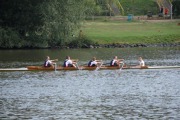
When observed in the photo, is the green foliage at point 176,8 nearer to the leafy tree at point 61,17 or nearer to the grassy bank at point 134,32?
the grassy bank at point 134,32

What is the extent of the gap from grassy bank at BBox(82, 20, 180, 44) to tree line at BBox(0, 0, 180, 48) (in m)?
3.79

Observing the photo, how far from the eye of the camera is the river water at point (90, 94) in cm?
3828

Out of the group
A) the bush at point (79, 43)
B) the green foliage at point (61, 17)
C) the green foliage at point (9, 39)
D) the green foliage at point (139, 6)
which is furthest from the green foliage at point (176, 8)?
the green foliage at point (9, 39)

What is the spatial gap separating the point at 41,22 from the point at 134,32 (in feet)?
48.9

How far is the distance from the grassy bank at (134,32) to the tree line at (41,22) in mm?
3786

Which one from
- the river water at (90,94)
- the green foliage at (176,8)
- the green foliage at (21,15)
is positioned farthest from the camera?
the green foliage at (176,8)

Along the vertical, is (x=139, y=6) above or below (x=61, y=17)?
above

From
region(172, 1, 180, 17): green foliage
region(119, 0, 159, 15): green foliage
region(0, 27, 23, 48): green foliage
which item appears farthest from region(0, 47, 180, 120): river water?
region(119, 0, 159, 15): green foliage

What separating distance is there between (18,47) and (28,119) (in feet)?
151

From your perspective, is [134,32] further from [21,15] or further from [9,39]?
[9,39]

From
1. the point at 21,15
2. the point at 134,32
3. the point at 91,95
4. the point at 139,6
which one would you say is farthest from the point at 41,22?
the point at 91,95

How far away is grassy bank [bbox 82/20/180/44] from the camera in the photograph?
8688 cm

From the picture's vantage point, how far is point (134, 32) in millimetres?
89625

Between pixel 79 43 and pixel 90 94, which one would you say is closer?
pixel 90 94
